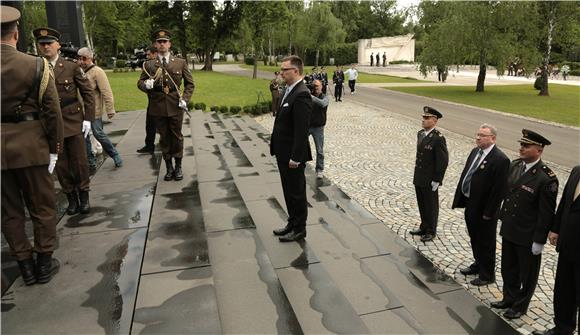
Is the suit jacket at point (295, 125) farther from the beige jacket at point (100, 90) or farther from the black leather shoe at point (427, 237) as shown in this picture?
the beige jacket at point (100, 90)

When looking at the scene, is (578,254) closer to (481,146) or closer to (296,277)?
(481,146)

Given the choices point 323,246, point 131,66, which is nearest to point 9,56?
point 323,246

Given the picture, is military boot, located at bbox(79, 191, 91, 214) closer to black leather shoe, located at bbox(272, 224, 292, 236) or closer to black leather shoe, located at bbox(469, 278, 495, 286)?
black leather shoe, located at bbox(272, 224, 292, 236)

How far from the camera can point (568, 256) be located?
11.2 feet

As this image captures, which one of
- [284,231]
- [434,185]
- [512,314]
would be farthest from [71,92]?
[512,314]

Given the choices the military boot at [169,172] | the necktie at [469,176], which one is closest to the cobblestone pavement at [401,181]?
the necktie at [469,176]

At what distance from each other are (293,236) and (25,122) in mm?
2958

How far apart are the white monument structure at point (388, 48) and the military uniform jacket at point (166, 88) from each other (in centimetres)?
6320

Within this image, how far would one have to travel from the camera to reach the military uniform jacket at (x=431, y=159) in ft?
17.8

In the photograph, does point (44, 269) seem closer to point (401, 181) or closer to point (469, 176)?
point (469, 176)

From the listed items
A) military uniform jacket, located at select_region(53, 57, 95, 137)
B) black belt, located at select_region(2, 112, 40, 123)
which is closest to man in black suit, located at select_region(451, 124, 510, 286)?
black belt, located at select_region(2, 112, 40, 123)

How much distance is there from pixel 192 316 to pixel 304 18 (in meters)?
53.7

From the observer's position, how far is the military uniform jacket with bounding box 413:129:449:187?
541 centimetres

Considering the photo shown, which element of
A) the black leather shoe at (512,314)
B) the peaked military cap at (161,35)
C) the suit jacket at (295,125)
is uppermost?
the peaked military cap at (161,35)
